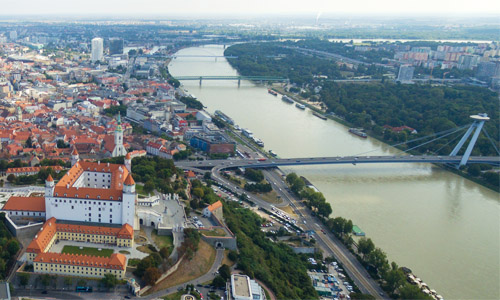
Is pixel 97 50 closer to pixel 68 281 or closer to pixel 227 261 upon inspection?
pixel 227 261

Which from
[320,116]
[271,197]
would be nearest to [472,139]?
[320,116]

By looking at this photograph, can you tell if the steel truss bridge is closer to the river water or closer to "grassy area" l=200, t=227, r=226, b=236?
the river water

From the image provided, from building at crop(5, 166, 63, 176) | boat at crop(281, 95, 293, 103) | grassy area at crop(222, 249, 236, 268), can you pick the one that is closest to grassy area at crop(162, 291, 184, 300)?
grassy area at crop(222, 249, 236, 268)

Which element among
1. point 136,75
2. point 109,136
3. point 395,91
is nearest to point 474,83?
point 395,91

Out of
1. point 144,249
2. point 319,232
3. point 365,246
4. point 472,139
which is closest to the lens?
point 144,249

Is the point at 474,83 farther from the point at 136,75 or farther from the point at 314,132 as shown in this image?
the point at 136,75

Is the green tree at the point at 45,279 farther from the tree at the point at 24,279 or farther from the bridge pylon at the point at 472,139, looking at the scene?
the bridge pylon at the point at 472,139
